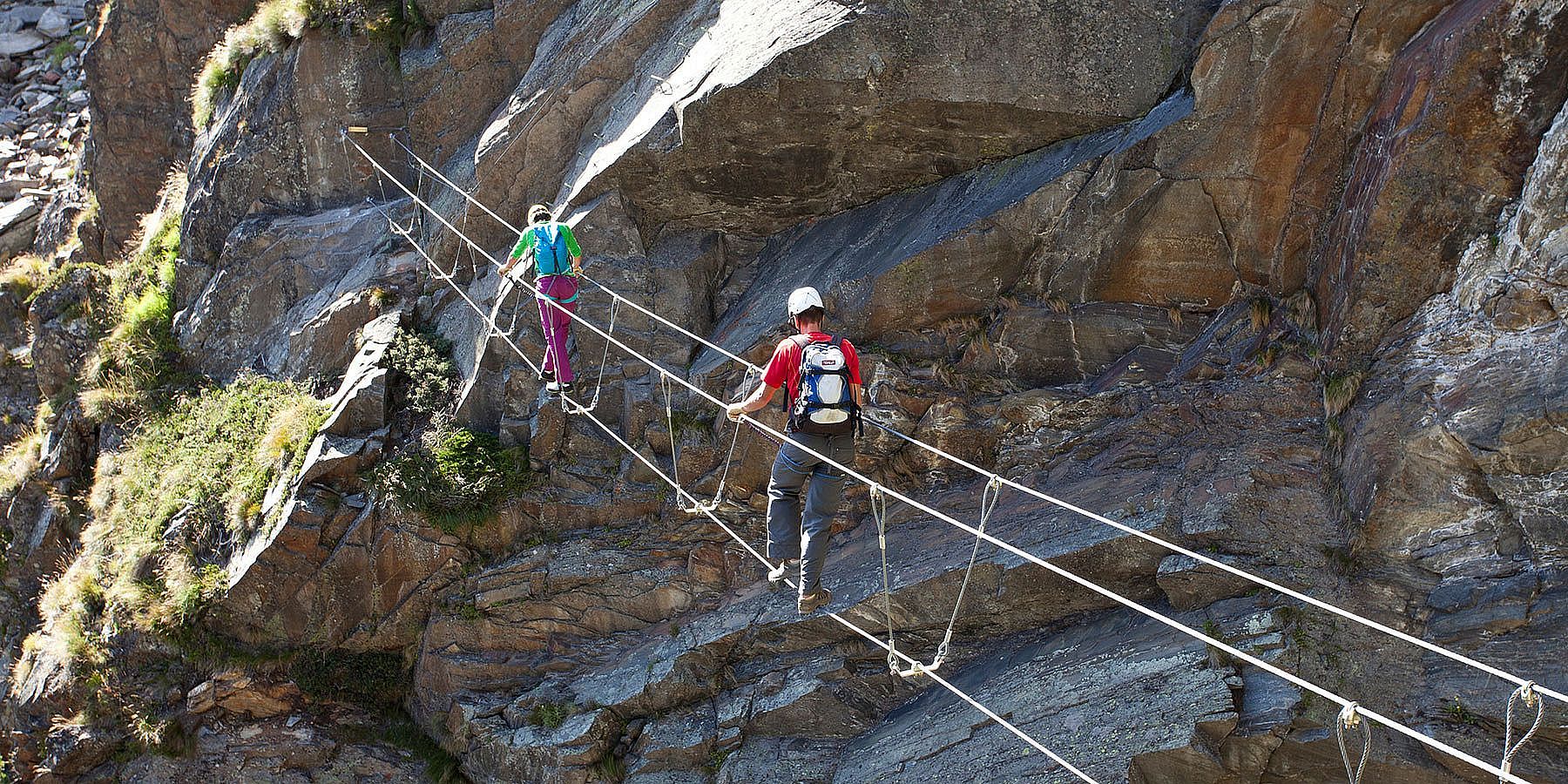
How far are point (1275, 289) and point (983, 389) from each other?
2857 mm

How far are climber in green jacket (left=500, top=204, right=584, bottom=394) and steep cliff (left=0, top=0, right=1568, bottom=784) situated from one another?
863mm

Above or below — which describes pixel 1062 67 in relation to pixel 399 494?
above

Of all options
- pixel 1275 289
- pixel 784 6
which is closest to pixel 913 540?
pixel 1275 289

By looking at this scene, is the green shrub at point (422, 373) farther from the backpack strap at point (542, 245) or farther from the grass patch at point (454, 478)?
the backpack strap at point (542, 245)

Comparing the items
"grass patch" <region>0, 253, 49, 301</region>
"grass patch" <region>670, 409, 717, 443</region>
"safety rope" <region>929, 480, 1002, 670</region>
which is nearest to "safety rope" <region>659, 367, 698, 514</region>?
"grass patch" <region>670, 409, 717, 443</region>

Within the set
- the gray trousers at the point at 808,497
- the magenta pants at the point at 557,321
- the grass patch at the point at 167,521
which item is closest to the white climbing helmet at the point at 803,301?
the gray trousers at the point at 808,497

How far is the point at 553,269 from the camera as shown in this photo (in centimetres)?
1267

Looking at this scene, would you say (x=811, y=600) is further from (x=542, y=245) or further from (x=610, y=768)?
(x=542, y=245)

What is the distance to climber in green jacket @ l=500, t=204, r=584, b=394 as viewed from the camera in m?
12.6

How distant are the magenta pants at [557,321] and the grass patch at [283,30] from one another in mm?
6484

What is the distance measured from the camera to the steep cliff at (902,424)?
9.46 m

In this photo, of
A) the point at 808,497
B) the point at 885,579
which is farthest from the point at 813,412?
the point at 885,579

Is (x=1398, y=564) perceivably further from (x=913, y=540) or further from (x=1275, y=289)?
(x=913, y=540)

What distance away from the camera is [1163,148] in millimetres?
11469
